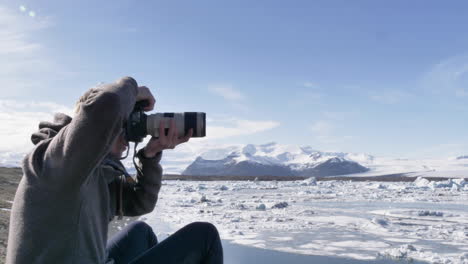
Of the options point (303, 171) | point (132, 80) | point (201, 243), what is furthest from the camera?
point (303, 171)

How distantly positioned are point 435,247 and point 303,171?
11023cm

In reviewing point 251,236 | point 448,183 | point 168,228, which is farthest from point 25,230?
point 448,183

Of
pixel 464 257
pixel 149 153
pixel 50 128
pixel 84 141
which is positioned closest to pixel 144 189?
pixel 149 153

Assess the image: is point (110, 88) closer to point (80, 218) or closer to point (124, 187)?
point (80, 218)

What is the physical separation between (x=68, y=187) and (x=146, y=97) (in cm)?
45

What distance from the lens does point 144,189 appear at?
1.63m

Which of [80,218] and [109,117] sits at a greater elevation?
[109,117]

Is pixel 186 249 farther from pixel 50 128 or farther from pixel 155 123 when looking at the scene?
pixel 50 128

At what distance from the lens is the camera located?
1.35m

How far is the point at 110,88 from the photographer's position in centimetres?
110

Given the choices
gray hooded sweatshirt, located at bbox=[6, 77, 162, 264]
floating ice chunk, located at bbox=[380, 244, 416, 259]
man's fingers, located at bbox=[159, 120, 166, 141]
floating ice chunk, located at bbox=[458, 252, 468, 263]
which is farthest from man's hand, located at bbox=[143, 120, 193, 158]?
floating ice chunk, located at bbox=[458, 252, 468, 263]

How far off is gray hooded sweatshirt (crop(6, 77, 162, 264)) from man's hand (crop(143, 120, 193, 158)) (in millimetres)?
224

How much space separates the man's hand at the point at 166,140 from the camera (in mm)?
1399

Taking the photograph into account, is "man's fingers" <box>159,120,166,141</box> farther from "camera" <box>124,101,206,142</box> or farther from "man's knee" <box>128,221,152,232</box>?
"man's knee" <box>128,221,152,232</box>
